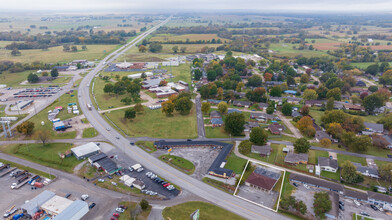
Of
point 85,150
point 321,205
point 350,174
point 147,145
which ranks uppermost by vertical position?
point 350,174

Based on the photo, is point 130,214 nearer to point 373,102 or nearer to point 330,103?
point 330,103

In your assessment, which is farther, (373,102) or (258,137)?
(373,102)

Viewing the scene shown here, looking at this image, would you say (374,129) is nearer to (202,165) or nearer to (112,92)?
(202,165)

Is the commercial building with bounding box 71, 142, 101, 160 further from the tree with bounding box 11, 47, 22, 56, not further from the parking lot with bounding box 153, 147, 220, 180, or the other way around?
the tree with bounding box 11, 47, 22, 56

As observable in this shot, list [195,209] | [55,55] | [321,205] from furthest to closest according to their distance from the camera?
[55,55]
[195,209]
[321,205]

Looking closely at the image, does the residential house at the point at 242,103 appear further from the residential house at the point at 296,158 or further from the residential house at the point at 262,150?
the residential house at the point at 296,158

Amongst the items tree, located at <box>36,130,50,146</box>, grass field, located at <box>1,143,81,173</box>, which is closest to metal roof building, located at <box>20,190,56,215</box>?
grass field, located at <box>1,143,81,173</box>

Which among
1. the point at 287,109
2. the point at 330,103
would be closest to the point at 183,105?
the point at 287,109
